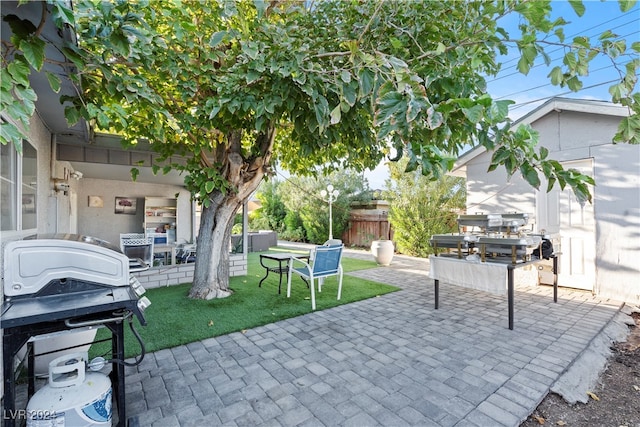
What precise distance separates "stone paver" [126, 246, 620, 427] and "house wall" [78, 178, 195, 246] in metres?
6.02

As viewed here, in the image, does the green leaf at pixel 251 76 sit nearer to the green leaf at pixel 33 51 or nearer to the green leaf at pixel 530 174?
the green leaf at pixel 33 51

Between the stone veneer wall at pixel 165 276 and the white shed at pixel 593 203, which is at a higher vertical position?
the white shed at pixel 593 203

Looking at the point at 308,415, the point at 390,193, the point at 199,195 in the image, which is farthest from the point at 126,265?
the point at 390,193

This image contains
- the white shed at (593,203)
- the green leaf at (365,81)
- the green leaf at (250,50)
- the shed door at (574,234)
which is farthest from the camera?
the shed door at (574,234)

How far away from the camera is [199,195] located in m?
Result: 4.45

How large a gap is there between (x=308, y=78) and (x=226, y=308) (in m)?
3.47

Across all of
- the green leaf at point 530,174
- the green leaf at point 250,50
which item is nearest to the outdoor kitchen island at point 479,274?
the green leaf at point 530,174

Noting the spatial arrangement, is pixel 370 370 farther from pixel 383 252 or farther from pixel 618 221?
pixel 383 252

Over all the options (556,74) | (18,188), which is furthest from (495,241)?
(18,188)

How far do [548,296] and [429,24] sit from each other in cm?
486

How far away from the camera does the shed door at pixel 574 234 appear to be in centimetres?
530

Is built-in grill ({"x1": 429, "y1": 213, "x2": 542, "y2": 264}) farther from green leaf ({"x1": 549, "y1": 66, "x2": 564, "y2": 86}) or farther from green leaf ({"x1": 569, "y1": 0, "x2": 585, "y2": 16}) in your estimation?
green leaf ({"x1": 569, "y1": 0, "x2": 585, "y2": 16})

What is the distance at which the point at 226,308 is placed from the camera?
4.45m

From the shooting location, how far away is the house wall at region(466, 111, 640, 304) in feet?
15.8
